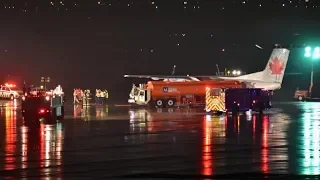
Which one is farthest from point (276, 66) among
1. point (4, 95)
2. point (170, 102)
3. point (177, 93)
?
point (4, 95)

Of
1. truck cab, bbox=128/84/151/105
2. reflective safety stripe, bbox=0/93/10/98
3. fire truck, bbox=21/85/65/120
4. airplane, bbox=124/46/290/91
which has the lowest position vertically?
fire truck, bbox=21/85/65/120

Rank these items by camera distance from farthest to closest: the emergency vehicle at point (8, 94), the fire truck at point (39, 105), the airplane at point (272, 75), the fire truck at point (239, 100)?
1. the emergency vehicle at point (8, 94)
2. the airplane at point (272, 75)
3. the fire truck at point (239, 100)
4. the fire truck at point (39, 105)

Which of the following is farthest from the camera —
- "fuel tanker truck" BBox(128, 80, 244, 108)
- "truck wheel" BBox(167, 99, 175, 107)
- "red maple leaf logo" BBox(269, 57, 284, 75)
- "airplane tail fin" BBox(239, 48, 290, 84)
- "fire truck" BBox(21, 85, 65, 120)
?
"red maple leaf logo" BBox(269, 57, 284, 75)

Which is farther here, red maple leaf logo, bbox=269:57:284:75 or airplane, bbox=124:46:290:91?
red maple leaf logo, bbox=269:57:284:75

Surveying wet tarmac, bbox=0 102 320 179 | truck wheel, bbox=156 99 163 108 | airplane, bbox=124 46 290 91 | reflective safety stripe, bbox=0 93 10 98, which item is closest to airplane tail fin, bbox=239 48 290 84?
airplane, bbox=124 46 290 91

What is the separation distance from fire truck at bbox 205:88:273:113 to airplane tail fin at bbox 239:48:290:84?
24.9m

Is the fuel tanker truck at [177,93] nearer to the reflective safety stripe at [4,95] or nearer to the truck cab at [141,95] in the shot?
the truck cab at [141,95]

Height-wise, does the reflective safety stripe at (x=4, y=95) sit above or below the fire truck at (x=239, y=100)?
above

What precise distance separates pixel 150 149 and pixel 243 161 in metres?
4.16

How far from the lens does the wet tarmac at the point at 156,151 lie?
15.5 m

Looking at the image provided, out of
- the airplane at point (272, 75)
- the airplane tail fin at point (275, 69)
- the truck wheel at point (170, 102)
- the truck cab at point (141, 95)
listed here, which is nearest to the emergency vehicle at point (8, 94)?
the truck cab at point (141, 95)

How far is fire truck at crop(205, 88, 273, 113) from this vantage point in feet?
149

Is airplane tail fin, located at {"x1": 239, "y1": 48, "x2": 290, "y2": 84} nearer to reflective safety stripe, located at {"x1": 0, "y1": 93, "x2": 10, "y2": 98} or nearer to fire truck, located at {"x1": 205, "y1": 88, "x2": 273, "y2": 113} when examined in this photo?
fire truck, located at {"x1": 205, "y1": 88, "x2": 273, "y2": 113}

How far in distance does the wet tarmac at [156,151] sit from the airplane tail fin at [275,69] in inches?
1631
